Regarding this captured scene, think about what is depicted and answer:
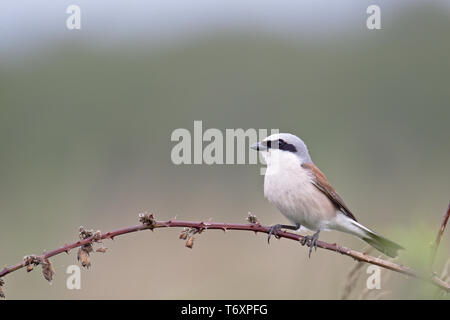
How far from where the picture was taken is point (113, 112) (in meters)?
9.87

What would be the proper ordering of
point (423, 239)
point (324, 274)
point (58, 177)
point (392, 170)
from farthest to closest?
point (58, 177) < point (392, 170) < point (324, 274) < point (423, 239)

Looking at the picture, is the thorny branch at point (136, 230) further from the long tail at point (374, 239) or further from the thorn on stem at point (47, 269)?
the long tail at point (374, 239)

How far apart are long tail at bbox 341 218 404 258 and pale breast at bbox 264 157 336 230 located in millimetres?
139

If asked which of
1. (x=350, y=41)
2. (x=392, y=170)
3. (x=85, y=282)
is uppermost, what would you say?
(x=350, y=41)

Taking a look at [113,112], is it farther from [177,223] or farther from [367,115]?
[177,223]

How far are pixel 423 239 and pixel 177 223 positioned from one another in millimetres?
828

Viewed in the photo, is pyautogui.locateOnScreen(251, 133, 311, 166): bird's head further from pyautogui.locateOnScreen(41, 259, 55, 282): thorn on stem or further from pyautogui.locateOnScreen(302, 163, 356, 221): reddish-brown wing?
pyautogui.locateOnScreen(41, 259, 55, 282): thorn on stem

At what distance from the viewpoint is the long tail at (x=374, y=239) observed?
10.6ft

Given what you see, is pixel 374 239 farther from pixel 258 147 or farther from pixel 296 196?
pixel 258 147

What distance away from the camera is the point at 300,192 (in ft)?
12.1

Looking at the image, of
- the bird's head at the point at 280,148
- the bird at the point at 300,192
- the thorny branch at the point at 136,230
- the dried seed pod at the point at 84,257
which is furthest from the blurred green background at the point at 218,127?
the dried seed pod at the point at 84,257

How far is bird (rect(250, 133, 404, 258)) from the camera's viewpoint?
3.67 m

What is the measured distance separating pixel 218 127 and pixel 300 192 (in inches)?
209

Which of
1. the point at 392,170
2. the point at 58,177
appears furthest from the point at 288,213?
the point at 58,177
